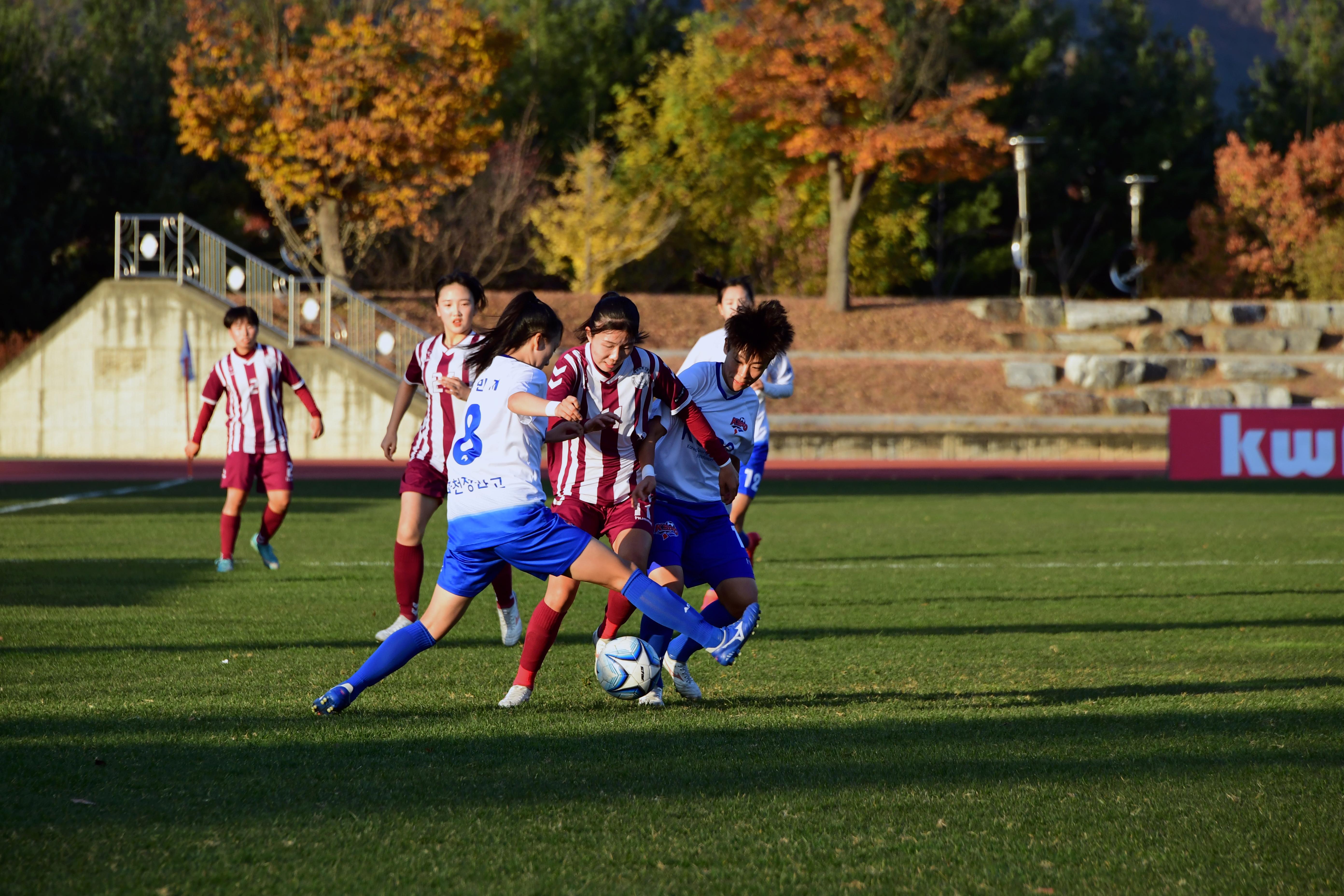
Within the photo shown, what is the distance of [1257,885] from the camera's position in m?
3.54

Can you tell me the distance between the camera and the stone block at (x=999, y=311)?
37594mm

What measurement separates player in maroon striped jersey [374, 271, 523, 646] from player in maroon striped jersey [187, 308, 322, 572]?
2579 millimetres

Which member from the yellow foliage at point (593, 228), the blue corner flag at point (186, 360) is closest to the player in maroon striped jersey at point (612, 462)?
the blue corner flag at point (186, 360)

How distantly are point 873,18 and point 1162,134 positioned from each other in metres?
21.0

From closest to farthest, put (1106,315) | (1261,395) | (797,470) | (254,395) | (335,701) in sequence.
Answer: (335,701)
(254,395)
(797,470)
(1261,395)
(1106,315)

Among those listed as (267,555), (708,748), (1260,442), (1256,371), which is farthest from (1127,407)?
(708,748)

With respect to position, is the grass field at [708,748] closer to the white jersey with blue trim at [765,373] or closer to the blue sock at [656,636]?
the blue sock at [656,636]

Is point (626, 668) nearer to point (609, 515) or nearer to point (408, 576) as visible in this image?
point (609, 515)

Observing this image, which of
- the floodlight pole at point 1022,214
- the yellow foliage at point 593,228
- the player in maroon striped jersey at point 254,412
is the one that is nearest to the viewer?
the player in maroon striped jersey at point 254,412

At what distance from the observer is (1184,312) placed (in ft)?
122

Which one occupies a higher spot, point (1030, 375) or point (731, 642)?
point (1030, 375)

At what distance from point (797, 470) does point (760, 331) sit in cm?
1955

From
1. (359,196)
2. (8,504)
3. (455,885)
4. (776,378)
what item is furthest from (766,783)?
(359,196)

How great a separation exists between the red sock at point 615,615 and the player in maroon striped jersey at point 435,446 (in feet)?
3.56
